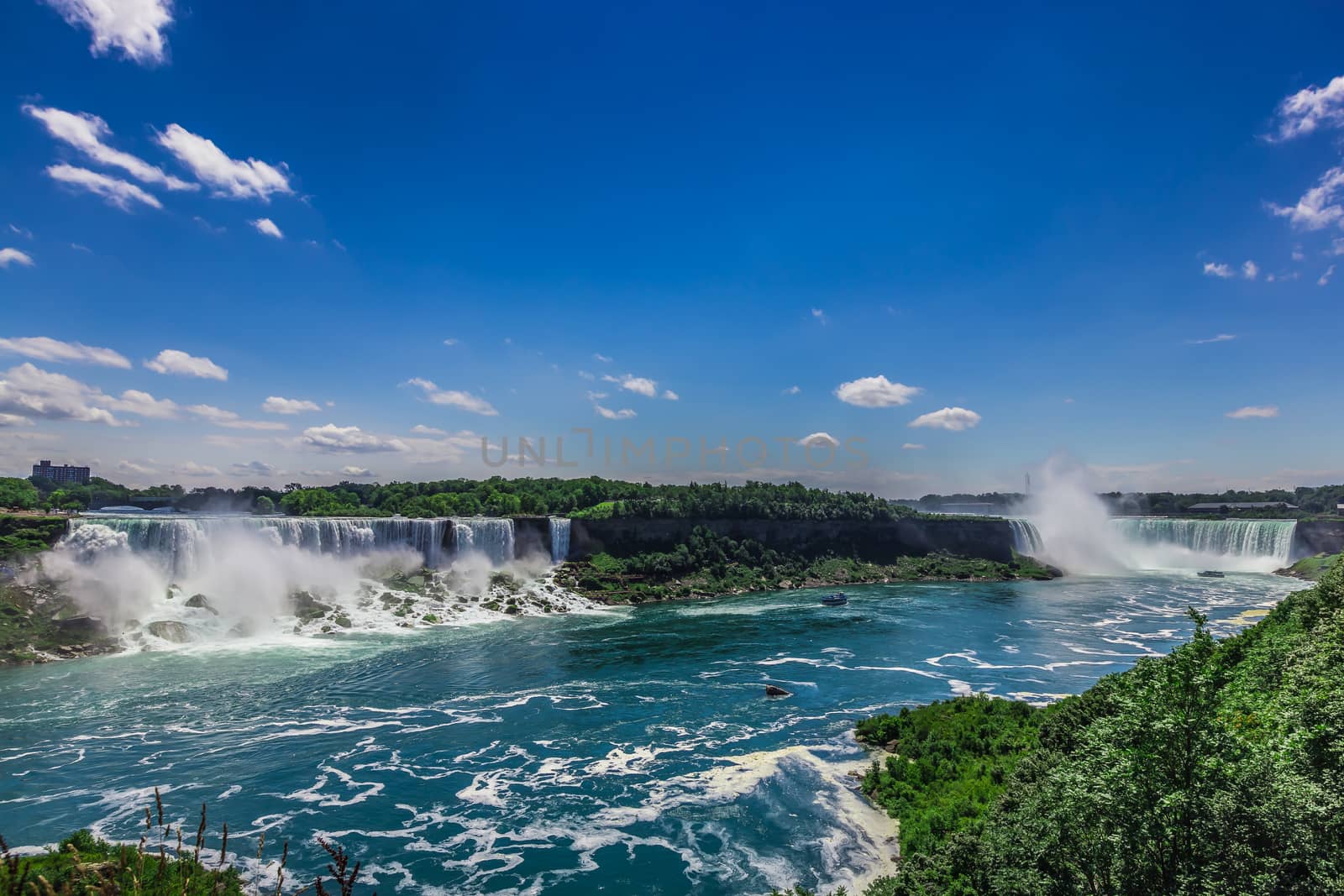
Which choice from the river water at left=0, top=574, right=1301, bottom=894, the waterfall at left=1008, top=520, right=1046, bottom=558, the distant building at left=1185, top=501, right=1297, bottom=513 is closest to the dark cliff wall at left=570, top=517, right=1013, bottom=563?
the waterfall at left=1008, top=520, right=1046, bottom=558

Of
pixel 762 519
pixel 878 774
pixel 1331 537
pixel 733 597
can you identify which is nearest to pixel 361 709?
pixel 878 774

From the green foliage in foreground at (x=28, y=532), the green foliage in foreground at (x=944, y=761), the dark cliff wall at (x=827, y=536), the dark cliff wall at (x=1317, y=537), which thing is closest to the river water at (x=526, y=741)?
the green foliage in foreground at (x=944, y=761)

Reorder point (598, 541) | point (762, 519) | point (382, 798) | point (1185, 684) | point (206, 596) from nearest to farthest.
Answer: point (1185, 684) → point (382, 798) → point (206, 596) → point (598, 541) → point (762, 519)

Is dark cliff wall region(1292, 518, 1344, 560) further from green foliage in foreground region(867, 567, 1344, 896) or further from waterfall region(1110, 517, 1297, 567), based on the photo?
green foliage in foreground region(867, 567, 1344, 896)

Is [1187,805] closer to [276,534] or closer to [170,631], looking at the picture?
[170,631]

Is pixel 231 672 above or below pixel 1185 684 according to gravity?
below

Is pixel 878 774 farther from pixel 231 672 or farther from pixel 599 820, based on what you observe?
pixel 231 672
